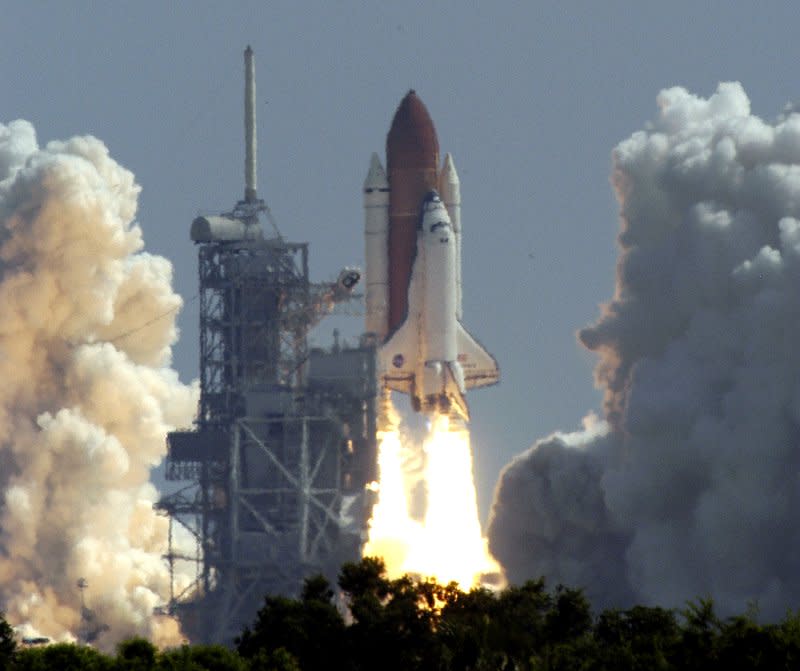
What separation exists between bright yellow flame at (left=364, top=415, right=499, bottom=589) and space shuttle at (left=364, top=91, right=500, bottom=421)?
1.46m

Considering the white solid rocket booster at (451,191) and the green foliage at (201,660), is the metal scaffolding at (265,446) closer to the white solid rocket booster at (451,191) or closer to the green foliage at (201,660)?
the white solid rocket booster at (451,191)

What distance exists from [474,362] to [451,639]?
121 ft

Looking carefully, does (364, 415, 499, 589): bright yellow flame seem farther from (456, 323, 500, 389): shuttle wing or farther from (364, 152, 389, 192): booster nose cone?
(364, 152, 389, 192): booster nose cone

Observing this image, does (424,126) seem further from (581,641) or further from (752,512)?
(581,641)

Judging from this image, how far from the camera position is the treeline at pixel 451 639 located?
88375 mm

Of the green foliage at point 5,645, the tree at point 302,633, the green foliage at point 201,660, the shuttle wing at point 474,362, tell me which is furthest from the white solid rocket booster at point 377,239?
the green foliage at point 5,645

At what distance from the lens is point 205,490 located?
14200cm

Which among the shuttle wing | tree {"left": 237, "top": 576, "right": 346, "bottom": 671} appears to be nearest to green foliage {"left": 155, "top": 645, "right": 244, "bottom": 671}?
tree {"left": 237, "top": 576, "right": 346, "bottom": 671}

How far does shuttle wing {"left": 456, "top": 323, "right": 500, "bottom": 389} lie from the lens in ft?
445

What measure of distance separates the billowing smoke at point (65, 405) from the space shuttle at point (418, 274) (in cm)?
1259

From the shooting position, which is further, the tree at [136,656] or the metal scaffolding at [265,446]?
the metal scaffolding at [265,446]

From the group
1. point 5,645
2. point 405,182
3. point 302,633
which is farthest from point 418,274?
point 5,645

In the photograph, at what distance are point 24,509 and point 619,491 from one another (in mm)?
27889

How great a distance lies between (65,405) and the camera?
473 feet
